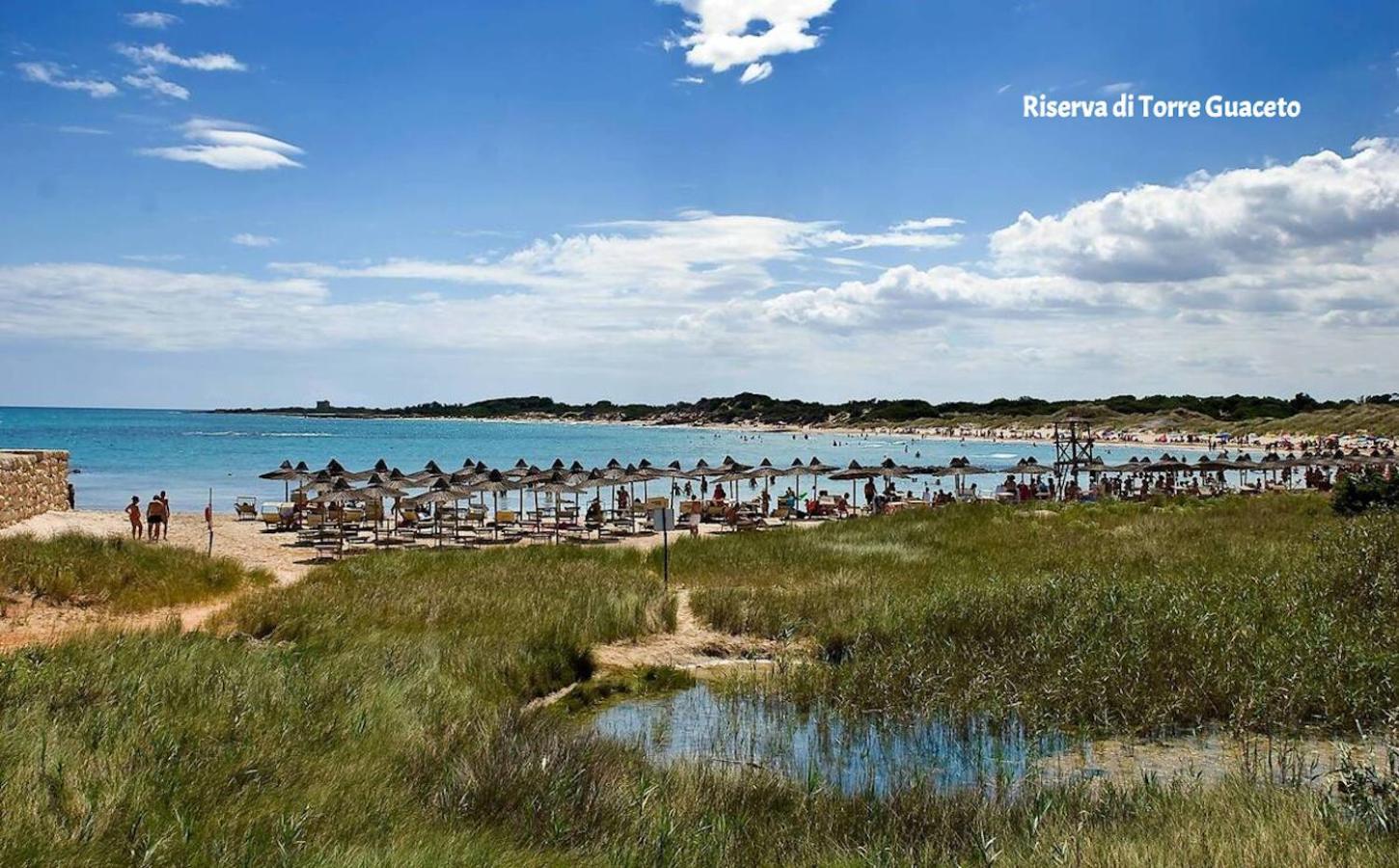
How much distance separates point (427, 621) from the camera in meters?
11.7

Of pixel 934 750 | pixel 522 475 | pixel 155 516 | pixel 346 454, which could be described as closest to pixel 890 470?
pixel 522 475

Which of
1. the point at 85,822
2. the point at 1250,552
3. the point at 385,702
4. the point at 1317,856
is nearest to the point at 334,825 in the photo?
the point at 85,822

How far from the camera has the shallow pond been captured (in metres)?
7.06

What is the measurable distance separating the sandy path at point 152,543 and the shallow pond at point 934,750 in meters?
6.18

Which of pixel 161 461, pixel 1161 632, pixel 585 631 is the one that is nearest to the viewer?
pixel 1161 632

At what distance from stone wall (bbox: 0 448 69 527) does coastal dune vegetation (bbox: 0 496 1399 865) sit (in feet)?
40.7

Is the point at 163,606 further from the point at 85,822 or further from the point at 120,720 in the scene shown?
the point at 85,822

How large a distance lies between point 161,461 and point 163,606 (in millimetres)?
60063

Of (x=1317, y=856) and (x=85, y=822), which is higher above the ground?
(x=85, y=822)

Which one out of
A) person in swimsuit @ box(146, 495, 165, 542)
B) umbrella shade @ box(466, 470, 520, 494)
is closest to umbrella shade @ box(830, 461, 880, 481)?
umbrella shade @ box(466, 470, 520, 494)

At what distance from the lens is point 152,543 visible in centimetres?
1850

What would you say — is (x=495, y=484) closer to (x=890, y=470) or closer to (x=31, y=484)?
(x=31, y=484)

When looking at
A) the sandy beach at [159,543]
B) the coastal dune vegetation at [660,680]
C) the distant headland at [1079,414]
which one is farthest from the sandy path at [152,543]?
the distant headland at [1079,414]

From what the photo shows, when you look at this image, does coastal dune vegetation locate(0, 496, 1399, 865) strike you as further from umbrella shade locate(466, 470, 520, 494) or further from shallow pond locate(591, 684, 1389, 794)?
umbrella shade locate(466, 470, 520, 494)
